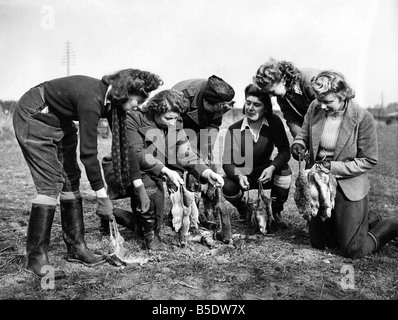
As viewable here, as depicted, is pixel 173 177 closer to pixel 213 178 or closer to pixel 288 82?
pixel 213 178

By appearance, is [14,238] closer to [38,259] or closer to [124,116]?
[38,259]

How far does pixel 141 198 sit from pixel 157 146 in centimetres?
65

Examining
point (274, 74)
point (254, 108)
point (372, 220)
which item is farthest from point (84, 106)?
point (372, 220)

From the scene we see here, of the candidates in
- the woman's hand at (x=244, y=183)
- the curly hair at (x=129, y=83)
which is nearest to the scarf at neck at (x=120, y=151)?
the curly hair at (x=129, y=83)

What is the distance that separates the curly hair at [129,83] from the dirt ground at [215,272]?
1.50m

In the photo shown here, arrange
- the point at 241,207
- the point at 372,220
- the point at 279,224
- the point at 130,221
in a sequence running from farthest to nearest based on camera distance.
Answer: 1. the point at 241,207
2. the point at 279,224
3. the point at 130,221
4. the point at 372,220

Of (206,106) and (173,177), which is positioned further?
(206,106)

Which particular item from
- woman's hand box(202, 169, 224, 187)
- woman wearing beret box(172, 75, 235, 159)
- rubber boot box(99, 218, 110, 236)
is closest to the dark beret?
woman wearing beret box(172, 75, 235, 159)

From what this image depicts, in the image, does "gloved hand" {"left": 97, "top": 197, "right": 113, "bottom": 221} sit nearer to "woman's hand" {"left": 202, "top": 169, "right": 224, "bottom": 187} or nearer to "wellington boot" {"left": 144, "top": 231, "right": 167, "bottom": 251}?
"wellington boot" {"left": 144, "top": 231, "right": 167, "bottom": 251}

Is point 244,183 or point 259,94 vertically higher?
point 259,94

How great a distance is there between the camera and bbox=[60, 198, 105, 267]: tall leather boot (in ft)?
12.4

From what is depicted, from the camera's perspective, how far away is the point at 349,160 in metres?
4.06
